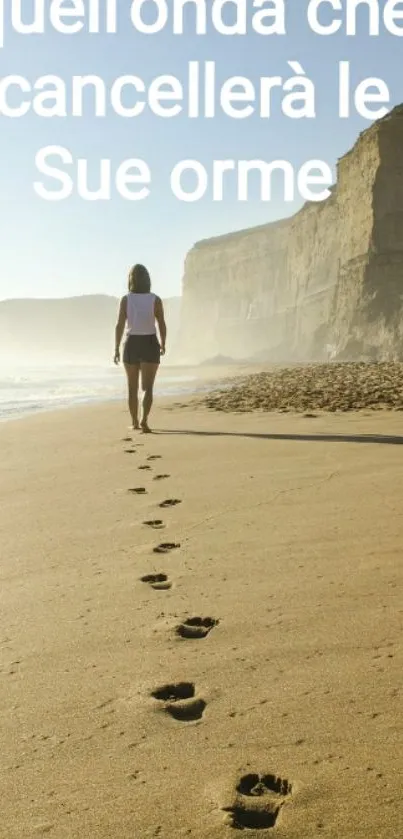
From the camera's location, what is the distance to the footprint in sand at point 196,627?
229 cm

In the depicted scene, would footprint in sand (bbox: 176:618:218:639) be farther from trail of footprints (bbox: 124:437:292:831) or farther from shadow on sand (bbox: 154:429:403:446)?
shadow on sand (bbox: 154:429:403:446)

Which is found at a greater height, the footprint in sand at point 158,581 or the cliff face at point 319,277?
the cliff face at point 319,277

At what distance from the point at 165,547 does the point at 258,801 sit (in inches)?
71.8

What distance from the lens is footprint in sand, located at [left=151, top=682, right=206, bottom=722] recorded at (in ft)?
5.90

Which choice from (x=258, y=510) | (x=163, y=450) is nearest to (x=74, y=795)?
(x=258, y=510)

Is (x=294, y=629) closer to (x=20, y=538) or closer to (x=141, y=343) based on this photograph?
(x=20, y=538)

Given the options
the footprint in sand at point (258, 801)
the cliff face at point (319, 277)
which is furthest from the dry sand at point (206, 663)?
the cliff face at point (319, 277)

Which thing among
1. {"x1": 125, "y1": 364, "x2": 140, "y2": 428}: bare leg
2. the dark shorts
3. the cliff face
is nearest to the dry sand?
{"x1": 125, "y1": 364, "x2": 140, "y2": 428}: bare leg

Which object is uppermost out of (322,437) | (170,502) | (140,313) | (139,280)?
(139,280)

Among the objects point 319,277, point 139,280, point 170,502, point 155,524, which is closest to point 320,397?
point 139,280

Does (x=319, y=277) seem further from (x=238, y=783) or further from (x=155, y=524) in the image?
(x=238, y=783)

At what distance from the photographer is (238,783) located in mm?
1523

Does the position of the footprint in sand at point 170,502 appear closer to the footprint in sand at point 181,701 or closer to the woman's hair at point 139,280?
the footprint in sand at point 181,701

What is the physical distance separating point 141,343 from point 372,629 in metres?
5.95
